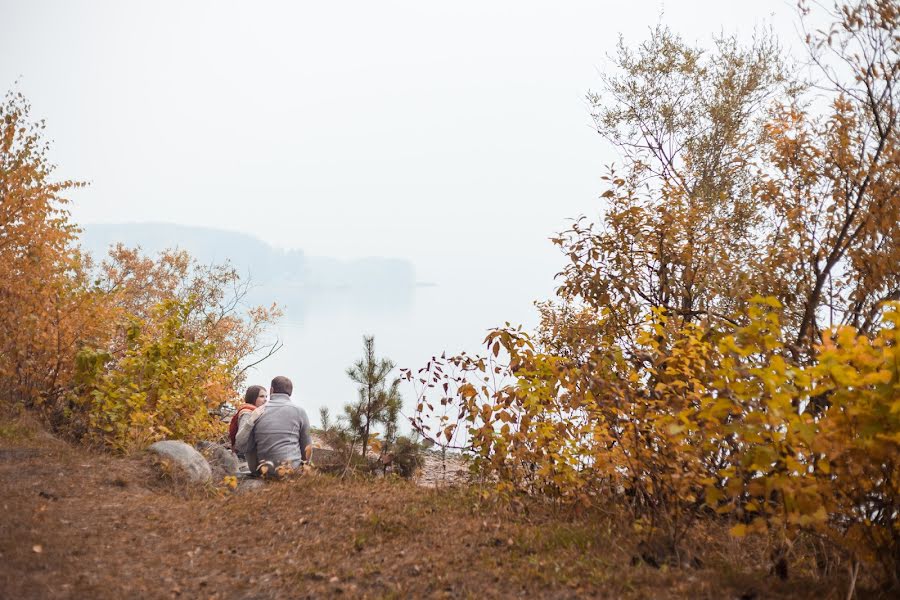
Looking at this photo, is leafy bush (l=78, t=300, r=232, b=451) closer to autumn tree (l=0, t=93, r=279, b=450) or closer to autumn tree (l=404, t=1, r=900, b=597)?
autumn tree (l=0, t=93, r=279, b=450)

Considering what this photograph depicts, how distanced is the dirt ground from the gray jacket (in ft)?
4.00

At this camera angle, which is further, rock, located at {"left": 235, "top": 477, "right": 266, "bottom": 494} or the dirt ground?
rock, located at {"left": 235, "top": 477, "right": 266, "bottom": 494}

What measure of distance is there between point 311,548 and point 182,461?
3131mm

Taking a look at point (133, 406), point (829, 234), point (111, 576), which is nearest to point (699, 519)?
point (829, 234)

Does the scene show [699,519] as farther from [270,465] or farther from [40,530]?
[40,530]

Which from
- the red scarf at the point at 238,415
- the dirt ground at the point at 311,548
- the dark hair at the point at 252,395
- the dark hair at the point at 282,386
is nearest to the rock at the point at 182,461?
the dirt ground at the point at 311,548

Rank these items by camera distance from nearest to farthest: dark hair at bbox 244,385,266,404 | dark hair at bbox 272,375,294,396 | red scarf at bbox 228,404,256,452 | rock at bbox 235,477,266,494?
rock at bbox 235,477,266,494 < dark hair at bbox 272,375,294,396 < red scarf at bbox 228,404,256,452 < dark hair at bbox 244,385,266,404

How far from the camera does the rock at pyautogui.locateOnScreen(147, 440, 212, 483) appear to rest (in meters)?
7.37

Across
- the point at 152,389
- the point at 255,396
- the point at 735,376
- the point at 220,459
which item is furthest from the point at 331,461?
the point at 735,376

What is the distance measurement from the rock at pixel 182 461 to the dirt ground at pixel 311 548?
0.36 metres

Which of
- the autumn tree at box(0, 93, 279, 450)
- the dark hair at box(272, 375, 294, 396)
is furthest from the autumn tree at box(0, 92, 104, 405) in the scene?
the dark hair at box(272, 375, 294, 396)

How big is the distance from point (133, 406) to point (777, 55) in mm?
13974

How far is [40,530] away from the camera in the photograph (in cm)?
509

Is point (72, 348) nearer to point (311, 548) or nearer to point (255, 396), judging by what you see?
point (255, 396)
